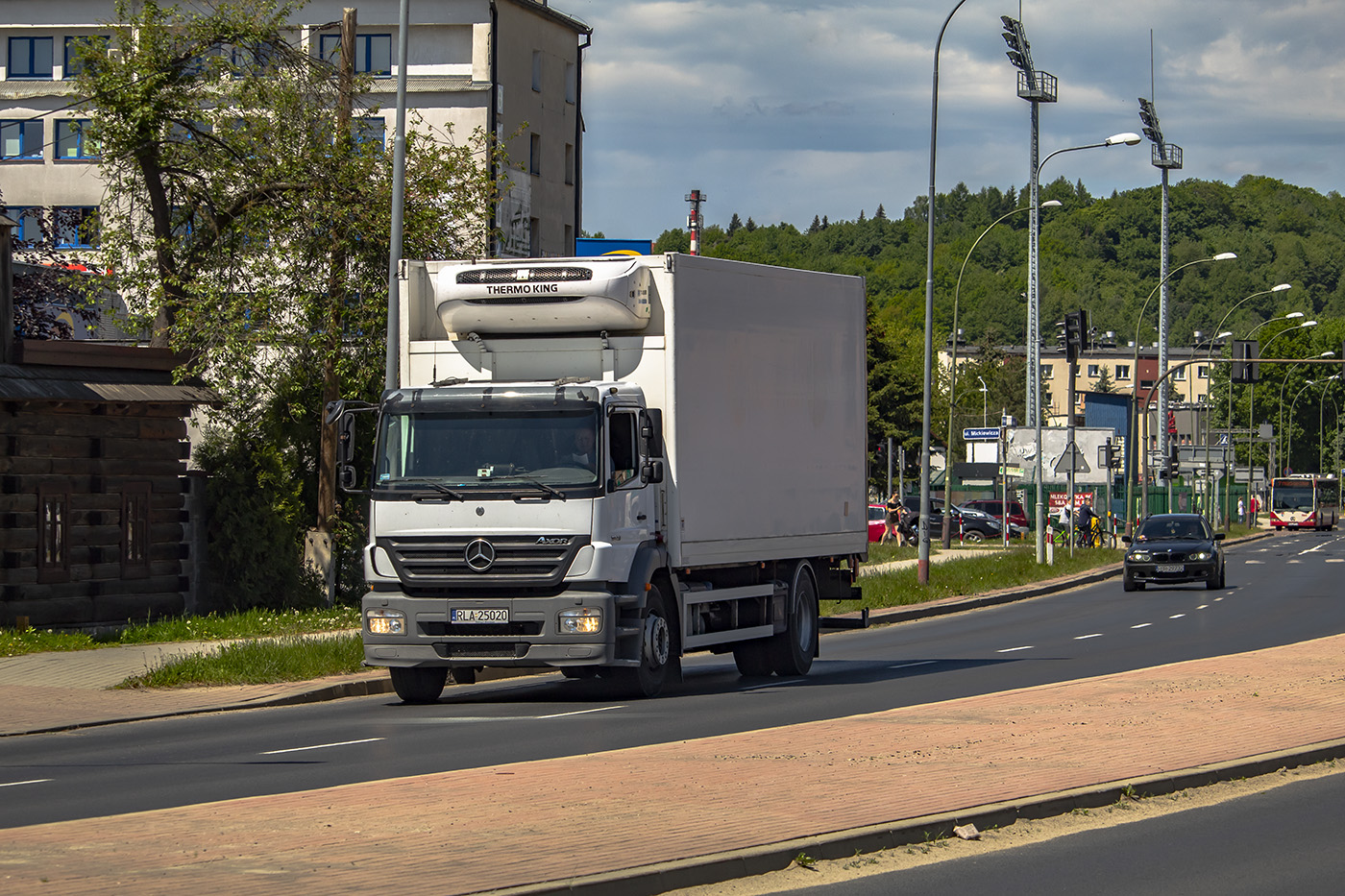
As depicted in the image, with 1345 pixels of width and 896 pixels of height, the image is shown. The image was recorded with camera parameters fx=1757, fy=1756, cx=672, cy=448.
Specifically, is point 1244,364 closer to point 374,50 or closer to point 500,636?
point 374,50

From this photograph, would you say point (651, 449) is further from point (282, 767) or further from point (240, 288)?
point (240, 288)

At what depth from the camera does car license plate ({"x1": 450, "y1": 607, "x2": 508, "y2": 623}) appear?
14.9m

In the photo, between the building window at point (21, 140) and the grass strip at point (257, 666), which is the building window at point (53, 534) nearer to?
the grass strip at point (257, 666)

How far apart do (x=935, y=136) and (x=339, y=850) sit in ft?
93.2

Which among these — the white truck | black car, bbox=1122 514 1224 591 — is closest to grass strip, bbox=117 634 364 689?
the white truck

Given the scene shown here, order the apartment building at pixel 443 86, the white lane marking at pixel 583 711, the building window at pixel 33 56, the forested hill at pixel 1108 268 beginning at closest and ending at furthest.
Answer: the white lane marking at pixel 583 711, the apartment building at pixel 443 86, the building window at pixel 33 56, the forested hill at pixel 1108 268

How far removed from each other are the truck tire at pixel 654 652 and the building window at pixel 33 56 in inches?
2032

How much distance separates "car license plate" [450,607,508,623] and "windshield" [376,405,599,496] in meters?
1.04

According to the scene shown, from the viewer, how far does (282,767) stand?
1147cm

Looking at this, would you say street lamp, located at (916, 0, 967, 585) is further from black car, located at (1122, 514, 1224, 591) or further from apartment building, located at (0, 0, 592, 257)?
apartment building, located at (0, 0, 592, 257)

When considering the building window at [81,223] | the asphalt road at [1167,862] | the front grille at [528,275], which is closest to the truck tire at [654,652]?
the front grille at [528,275]

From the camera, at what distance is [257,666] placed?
17.9 meters

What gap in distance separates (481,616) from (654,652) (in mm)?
1694

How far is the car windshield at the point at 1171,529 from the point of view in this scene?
38625mm
